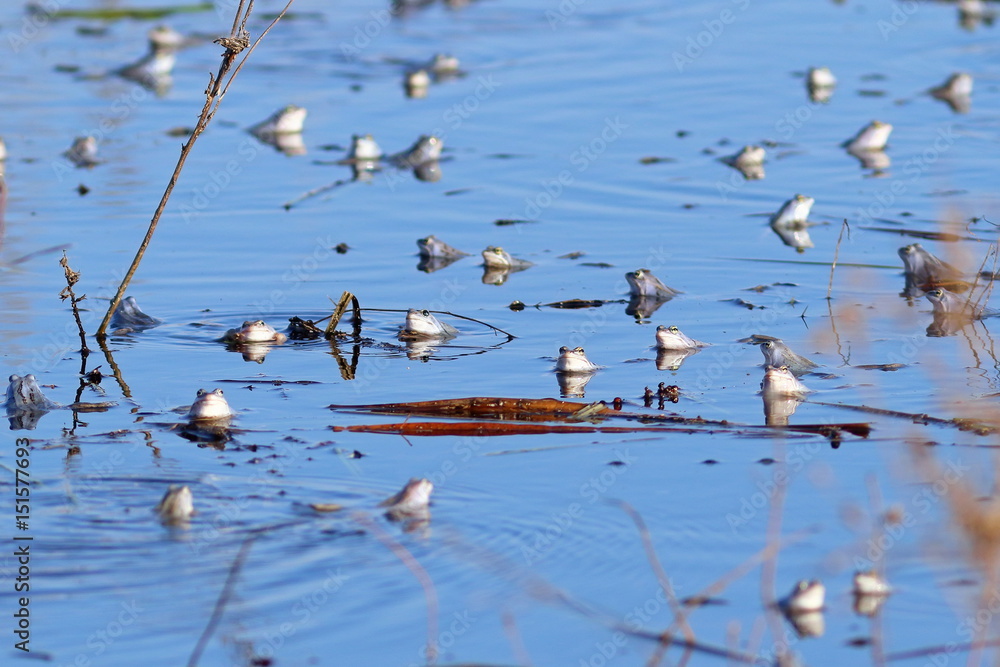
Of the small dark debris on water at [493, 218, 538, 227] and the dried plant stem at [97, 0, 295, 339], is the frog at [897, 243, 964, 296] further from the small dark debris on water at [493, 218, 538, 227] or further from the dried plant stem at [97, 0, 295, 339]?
the dried plant stem at [97, 0, 295, 339]

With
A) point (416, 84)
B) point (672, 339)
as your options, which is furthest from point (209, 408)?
point (416, 84)

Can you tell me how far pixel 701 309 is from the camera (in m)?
5.99

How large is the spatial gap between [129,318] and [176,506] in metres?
2.22

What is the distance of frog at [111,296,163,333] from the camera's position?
18.7 ft

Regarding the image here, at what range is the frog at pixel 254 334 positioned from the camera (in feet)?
17.9

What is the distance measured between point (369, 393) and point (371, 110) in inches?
235

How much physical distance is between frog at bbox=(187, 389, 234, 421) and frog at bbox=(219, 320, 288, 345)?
3.13 ft

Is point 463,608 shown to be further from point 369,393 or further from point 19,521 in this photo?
point 369,393

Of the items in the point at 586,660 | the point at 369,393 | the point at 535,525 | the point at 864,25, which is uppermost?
the point at 864,25

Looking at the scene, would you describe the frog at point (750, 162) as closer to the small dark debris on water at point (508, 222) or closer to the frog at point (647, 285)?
the small dark debris on water at point (508, 222)

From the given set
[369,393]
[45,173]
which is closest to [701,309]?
[369,393]

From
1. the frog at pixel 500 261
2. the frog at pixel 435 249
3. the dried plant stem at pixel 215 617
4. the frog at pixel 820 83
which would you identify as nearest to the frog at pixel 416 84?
the frog at pixel 820 83

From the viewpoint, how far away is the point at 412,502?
147 inches

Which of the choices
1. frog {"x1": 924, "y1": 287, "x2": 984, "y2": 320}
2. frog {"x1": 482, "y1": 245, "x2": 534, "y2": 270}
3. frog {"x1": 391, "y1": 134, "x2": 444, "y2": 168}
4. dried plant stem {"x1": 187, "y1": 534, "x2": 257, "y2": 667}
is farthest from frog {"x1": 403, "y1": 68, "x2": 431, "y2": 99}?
dried plant stem {"x1": 187, "y1": 534, "x2": 257, "y2": 667}
